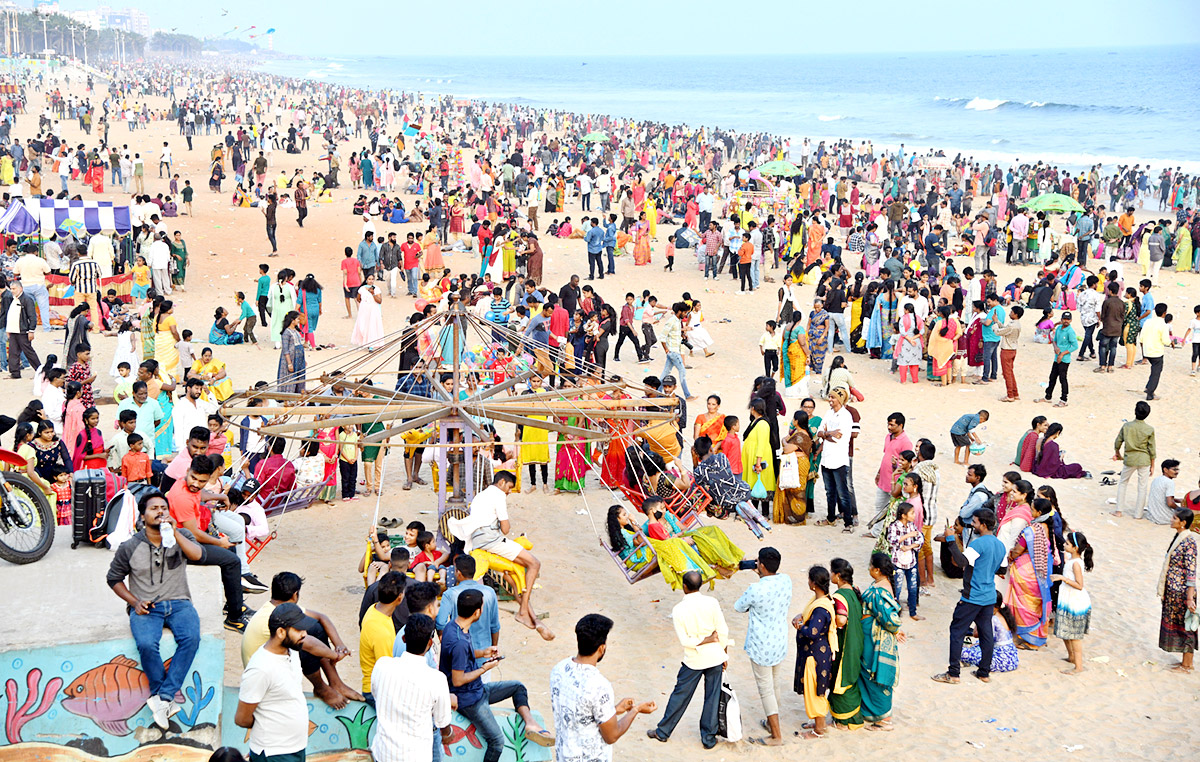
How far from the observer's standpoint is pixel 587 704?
5.19 m

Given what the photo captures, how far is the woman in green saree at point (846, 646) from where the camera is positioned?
6824 millimetres

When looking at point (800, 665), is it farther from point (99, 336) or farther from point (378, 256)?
point (378, 256)

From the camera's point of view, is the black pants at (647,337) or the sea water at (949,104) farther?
the sea water at (949,104)

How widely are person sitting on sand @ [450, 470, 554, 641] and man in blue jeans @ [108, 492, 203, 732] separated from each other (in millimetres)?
2364

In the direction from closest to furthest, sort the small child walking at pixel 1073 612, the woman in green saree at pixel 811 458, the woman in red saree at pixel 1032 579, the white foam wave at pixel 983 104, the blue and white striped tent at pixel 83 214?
1. the small child walking at pixel 1073 612
2. the woman in red saree at pixel 1032 579
3. the woman in green saree at pixel 811 458
4. the blue and white striped tent at pixel 83 214
5. the white foam wave at pixel 983 104

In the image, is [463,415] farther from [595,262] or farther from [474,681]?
[595,262]

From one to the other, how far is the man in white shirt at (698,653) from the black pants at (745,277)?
1480 cm

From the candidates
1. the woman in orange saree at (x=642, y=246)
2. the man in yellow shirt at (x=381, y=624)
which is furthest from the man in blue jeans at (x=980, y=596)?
the woman in orange saree at (x=642, y=246)

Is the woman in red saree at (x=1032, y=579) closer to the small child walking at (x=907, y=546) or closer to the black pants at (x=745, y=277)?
the small child walking at (x=907, y=546)

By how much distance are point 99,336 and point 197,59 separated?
18164cm

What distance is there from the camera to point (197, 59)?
594 feet

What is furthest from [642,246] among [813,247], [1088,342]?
[1088,342]

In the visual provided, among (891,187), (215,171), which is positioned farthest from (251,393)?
(891,187)

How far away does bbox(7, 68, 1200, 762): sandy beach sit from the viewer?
23.3 ft
